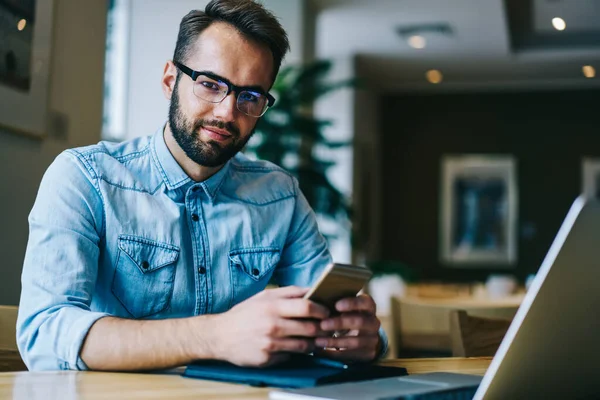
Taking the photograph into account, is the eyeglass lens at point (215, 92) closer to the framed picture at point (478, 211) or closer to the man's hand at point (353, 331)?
the man's hand at point (353, 331)

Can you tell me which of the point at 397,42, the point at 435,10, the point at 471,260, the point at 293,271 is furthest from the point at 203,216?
the point at 471,260

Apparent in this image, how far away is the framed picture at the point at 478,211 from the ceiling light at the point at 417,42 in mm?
1960

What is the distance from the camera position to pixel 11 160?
7.27ft

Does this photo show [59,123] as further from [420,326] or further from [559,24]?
[559,24]

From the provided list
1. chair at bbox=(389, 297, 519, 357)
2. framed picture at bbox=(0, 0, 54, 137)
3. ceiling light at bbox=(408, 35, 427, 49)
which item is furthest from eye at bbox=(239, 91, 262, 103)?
ceiling light at bbox=(408, 35, 427, 49)

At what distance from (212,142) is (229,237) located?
7.8 inches

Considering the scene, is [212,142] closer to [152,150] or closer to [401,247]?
[152,150]

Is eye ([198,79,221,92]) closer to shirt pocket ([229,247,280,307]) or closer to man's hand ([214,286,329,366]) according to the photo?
shirt pocket ([229,247,280,307])

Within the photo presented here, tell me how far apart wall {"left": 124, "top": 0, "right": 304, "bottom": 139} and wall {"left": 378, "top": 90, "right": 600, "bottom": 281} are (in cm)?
447

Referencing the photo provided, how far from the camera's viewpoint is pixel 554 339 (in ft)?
2.40

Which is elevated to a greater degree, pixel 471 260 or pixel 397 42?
pixel 397 42

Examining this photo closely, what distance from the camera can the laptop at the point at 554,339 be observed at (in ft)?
2.19

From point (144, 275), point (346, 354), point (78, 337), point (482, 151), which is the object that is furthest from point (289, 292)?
point (482, 151)

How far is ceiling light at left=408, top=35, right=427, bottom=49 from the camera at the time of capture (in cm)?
659
